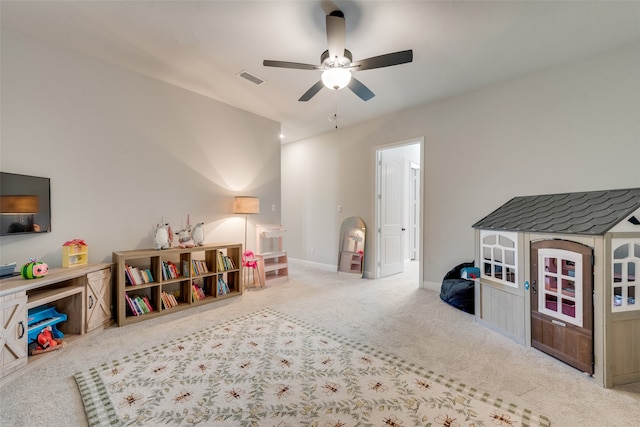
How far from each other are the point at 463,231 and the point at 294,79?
122 inches

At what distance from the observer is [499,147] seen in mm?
3521

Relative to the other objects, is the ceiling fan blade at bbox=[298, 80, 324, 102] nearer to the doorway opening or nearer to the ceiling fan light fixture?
the ceiling fan light fixture

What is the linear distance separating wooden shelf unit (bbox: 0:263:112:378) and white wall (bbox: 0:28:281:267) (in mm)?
365

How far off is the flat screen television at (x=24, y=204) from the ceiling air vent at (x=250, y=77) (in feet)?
7.46

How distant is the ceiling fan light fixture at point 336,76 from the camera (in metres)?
2.21

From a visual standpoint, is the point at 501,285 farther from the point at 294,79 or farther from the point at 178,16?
the point at 178,16

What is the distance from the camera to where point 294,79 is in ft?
10.9

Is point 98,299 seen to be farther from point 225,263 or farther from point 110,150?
point 110,150

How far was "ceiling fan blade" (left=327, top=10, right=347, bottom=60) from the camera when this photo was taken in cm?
206

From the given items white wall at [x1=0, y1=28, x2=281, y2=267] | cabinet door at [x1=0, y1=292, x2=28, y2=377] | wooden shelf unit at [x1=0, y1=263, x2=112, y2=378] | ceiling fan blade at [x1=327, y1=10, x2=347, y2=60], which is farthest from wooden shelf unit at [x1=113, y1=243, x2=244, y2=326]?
ceiling fan blade at [x1=327, y1=10, x2=347, y2=60]

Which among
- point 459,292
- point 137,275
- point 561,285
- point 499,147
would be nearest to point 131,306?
point 137,275

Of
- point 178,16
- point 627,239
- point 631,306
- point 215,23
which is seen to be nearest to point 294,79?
point 215,23

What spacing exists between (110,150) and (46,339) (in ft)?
6.48

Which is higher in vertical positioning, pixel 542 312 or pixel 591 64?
pixel 591 64
